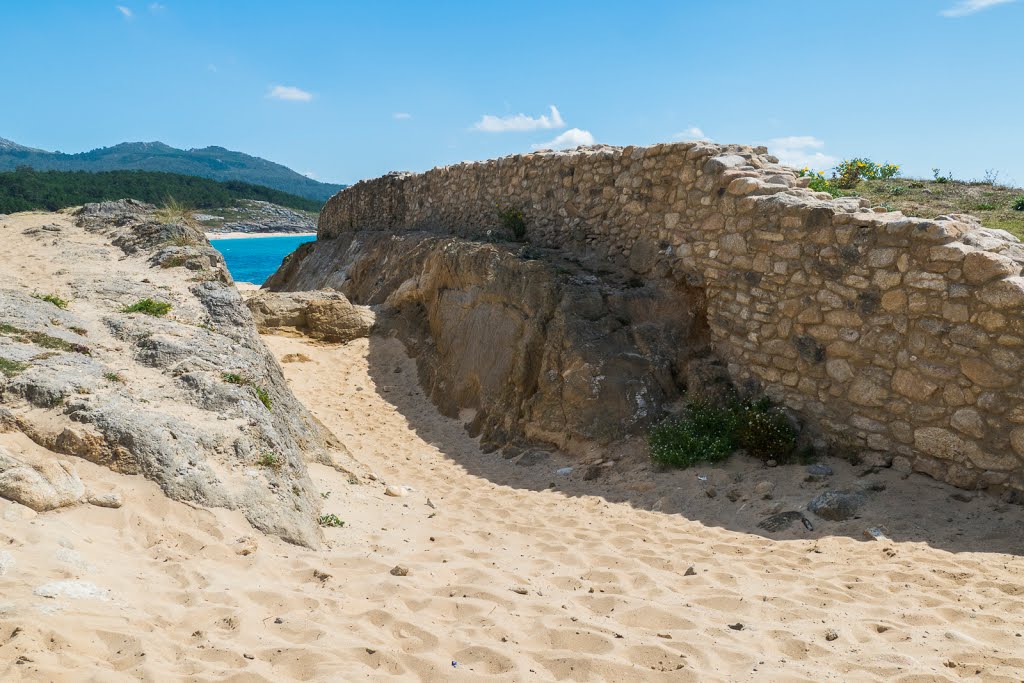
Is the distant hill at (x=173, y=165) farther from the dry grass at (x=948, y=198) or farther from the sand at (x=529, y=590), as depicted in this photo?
the sand at (x=529, y=590)

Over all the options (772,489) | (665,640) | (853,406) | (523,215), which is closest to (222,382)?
(665,640)

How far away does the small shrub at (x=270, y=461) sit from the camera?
5523mm

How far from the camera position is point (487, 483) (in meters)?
8.35

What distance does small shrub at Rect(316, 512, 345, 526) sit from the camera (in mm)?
5656

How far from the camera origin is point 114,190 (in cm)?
6425

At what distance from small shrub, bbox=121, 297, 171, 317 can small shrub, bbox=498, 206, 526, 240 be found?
6501 millimetres

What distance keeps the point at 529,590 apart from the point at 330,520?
1851mm

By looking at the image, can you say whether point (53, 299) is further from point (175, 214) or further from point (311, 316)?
point (311, 316)

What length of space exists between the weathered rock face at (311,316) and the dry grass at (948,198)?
937 centimetres

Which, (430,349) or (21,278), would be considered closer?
(21,278)

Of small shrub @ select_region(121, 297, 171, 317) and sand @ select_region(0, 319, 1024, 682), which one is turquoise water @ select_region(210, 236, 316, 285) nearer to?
small shrub @ select_region(121, 297, 171, 317)

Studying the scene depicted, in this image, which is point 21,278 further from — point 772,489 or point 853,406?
point 853,406

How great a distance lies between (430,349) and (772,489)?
23.6 feet

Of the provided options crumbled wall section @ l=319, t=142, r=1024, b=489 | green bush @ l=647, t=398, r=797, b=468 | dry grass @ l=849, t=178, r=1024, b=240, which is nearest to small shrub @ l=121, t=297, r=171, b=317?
green bush @ l=647, t=398, r=797, b=468
